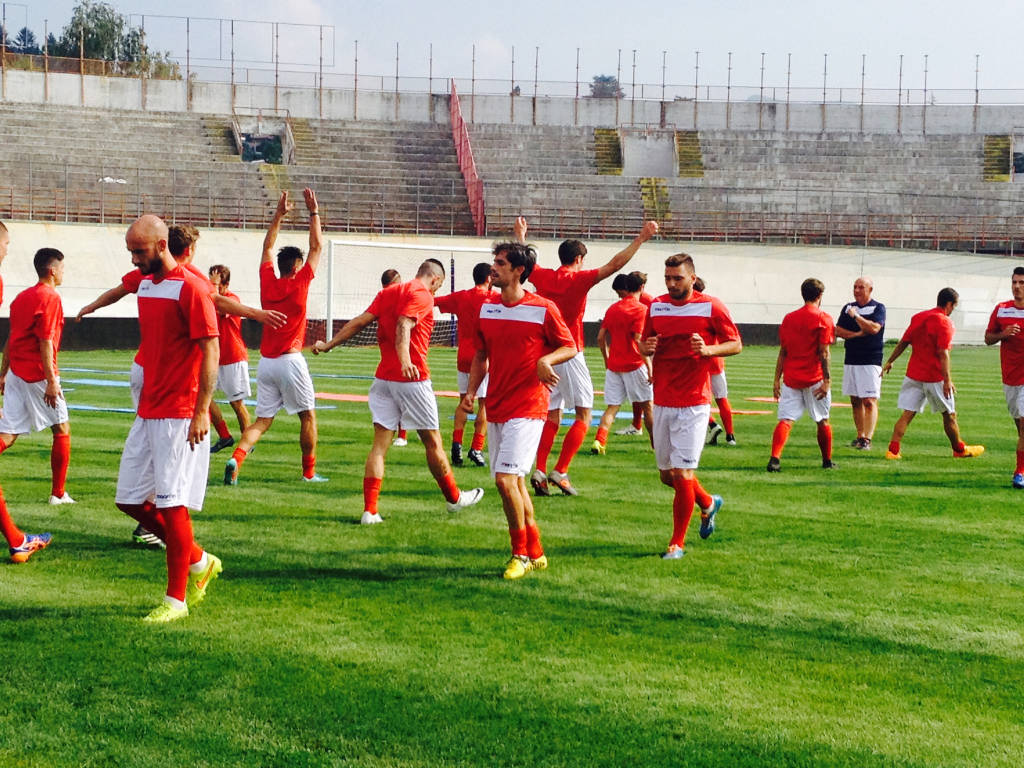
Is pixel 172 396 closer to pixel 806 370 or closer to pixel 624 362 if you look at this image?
pixel 624 362

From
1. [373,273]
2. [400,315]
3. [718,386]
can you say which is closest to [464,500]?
[400,315]

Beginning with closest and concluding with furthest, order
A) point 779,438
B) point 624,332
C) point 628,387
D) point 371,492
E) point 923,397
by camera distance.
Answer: point 371,492
point 779,438
point 624,332
point 628,387
point 923,397

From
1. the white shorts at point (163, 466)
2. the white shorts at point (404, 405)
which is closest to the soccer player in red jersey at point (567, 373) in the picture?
the white shorts at point (404, 405)

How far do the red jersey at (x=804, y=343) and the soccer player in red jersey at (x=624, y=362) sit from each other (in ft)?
4.92

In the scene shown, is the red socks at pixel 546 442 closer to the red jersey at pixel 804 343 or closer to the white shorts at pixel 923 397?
the red jersey at pixel 804 343

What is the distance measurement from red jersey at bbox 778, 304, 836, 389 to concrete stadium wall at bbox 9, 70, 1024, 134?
38295 mm

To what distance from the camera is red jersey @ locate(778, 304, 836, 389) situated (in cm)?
1234

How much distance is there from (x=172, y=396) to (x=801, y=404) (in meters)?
8.01

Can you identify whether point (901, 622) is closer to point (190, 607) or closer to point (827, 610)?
point (827, 610)

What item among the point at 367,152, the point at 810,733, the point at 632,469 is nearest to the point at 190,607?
the point at 810,733

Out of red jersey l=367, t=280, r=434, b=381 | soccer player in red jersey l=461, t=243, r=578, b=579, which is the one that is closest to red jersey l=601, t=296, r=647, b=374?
red jersey l=367, t=280, r=434, b=381

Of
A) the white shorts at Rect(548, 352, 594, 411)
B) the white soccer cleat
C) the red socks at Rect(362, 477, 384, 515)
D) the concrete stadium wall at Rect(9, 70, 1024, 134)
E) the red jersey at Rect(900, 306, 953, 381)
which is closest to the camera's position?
the red socks at Rect(362, 477, 384, 515)

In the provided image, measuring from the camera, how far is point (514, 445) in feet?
24.4

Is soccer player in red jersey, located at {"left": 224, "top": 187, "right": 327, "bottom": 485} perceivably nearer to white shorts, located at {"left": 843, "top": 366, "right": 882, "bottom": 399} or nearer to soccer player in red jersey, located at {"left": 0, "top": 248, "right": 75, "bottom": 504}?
soccer player in red jersey, located at {"left": 0, "top": 248, "right": 75, "bottom": 504}
